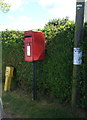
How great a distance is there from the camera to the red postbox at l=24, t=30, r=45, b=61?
4055 mm

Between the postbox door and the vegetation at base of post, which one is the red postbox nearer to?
the postbox door

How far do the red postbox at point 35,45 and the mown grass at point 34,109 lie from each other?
1.27 meters

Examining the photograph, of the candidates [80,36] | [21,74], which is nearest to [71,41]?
[80,36]

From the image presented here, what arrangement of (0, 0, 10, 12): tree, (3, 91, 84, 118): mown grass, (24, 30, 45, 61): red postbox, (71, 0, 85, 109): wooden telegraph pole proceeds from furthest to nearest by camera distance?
(0, 0, 10, 12): tree
(24, 30, 45, 61): red postbox
(3, 91, 84, 118): mown grass
(71, 0, 85, 109): wooden telegraph pole

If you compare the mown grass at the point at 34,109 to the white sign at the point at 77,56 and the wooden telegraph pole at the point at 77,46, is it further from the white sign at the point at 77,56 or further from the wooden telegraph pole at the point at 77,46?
the white sign at the point at 77,56

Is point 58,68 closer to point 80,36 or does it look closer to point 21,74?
point 80,36

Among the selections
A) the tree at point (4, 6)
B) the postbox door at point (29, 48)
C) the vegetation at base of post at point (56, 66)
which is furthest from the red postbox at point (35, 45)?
the tree at point (4, 6)

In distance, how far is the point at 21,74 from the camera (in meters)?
5.33

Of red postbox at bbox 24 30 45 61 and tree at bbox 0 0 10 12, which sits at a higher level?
tree at bbox 0 0 10 12

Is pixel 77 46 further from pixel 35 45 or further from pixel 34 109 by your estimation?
pixel 34 109

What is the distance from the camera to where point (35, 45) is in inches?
161

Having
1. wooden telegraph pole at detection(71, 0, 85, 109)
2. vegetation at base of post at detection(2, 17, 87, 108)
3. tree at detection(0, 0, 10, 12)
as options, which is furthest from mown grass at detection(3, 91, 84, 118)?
tree at detection(0, 0, 10, 12)

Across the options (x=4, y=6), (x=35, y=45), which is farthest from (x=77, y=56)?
(x=4, y=6)

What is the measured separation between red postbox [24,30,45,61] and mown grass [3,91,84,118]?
4.15ft
